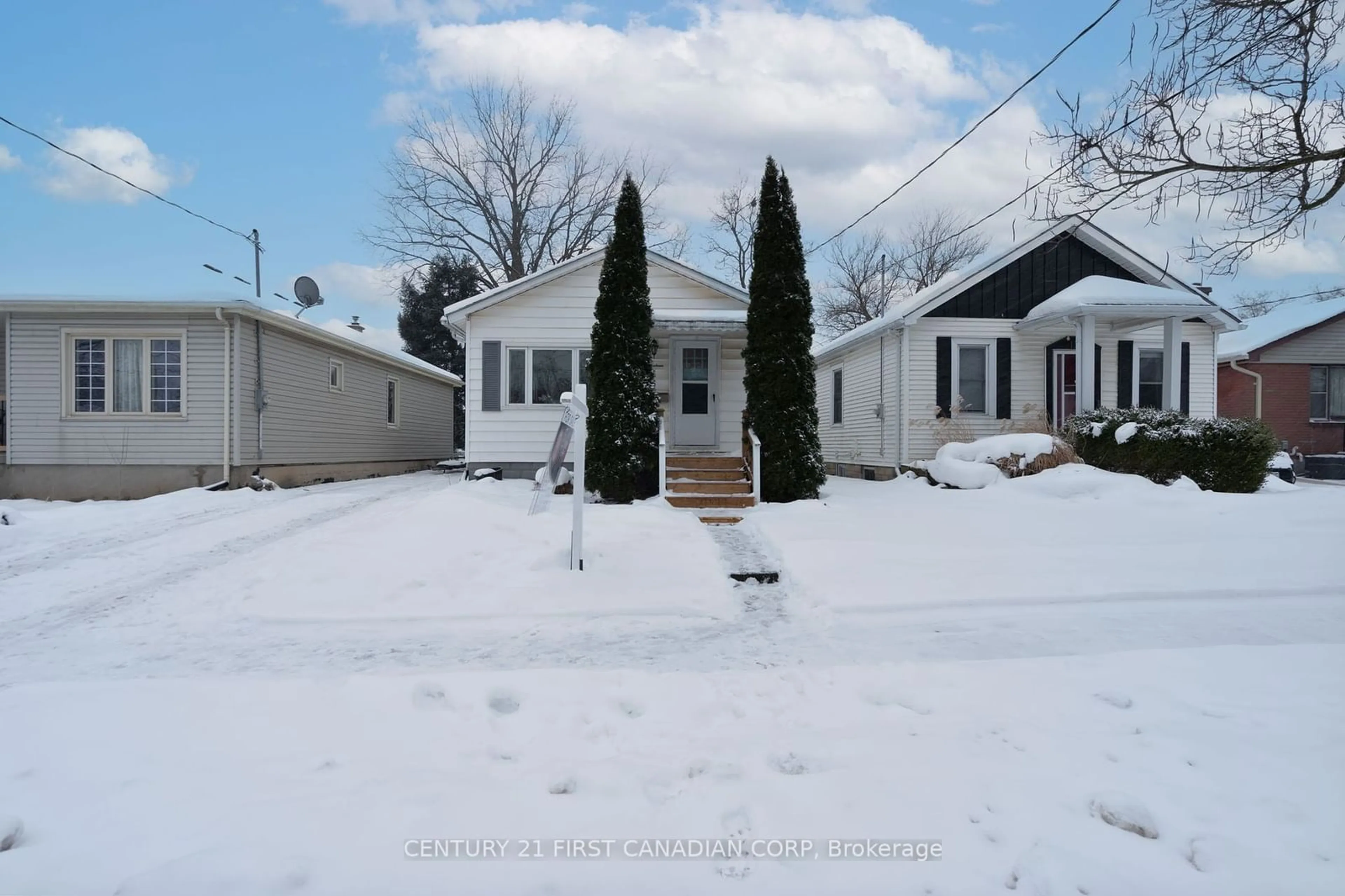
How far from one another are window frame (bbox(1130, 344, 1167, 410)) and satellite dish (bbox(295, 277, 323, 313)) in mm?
17666

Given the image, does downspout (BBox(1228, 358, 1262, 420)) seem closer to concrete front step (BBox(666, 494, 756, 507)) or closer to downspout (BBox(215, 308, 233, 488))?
concrete front step (BBox(666, 494, 756, 507))

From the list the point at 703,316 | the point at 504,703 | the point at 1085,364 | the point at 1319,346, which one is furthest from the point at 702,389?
the point at 1319,346

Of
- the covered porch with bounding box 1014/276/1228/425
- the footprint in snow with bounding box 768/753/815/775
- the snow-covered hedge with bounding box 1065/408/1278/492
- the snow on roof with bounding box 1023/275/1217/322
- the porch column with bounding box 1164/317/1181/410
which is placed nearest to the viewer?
the footprint in snow with bounding box 768/753/815/775

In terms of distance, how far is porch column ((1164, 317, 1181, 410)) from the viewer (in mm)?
13344

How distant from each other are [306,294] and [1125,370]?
17841 millimetres

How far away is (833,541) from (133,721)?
5.94 meters

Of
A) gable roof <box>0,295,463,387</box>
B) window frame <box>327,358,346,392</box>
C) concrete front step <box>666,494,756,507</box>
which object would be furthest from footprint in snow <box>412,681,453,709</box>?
window frame <box>327,358,346,392</box>

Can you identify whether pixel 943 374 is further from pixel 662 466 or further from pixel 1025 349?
pixel 662 466

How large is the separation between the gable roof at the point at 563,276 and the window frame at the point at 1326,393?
753 inches

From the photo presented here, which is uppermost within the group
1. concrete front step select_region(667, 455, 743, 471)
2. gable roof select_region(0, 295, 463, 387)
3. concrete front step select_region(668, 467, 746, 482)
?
gable roof select_region(0, 295, 463, 387)

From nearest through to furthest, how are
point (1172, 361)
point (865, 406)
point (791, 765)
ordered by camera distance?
point (791, 765)
point (1172, 361)
point (865, 406)

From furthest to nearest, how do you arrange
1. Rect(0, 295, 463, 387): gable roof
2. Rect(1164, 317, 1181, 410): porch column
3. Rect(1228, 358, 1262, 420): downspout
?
Rect(1228, 358, 1262, 420): downspout → Rect(1164, 317, 1181, 410): porch column → Rect(0, 295, 463, 387): gable roof

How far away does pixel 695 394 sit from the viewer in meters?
13.0

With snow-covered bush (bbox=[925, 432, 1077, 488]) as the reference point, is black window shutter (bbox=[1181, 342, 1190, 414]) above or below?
above
